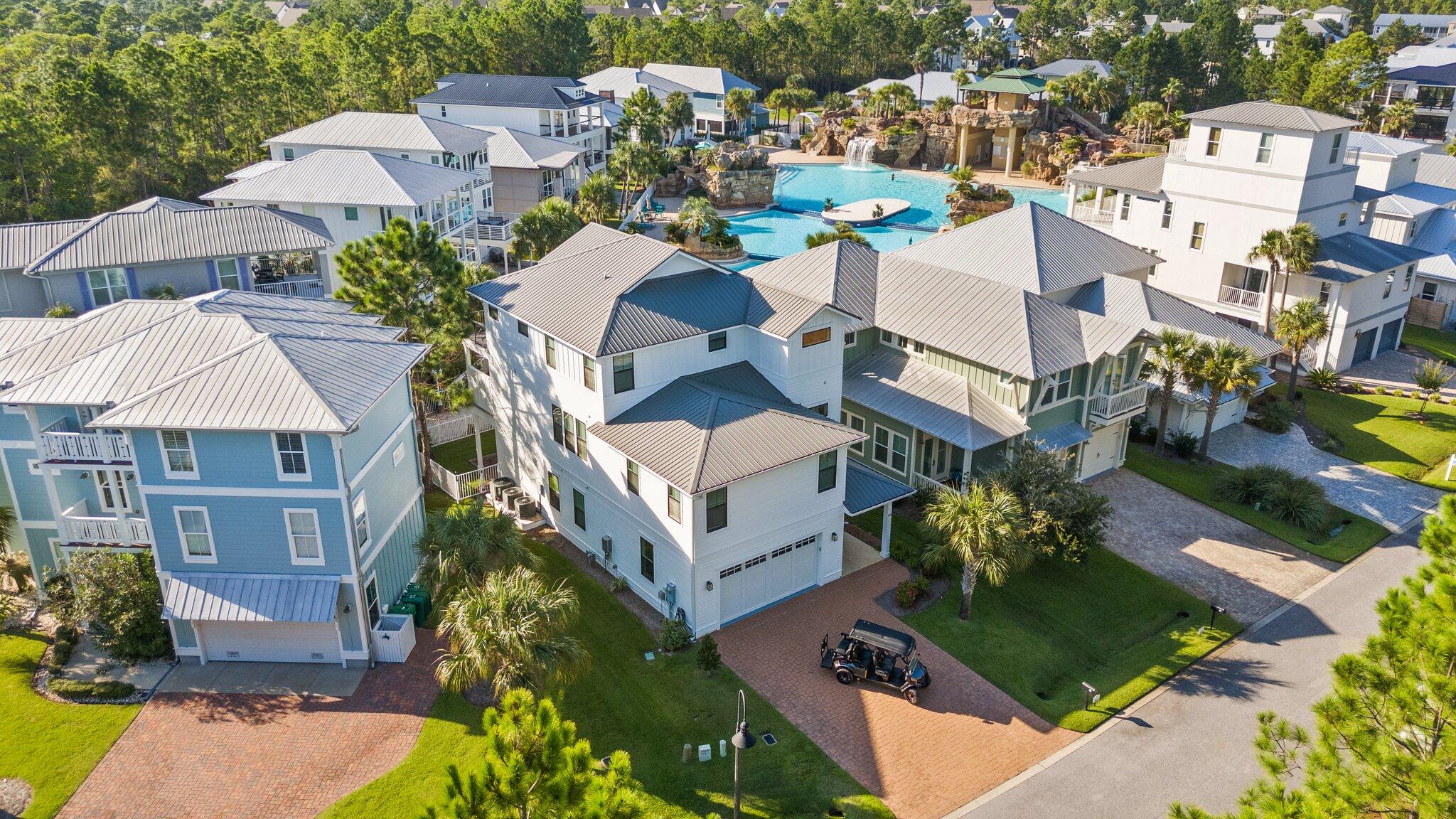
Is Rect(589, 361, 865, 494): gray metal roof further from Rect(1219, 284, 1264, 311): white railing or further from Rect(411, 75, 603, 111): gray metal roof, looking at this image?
Rect(411, 75, 603, 111): gray metal roof

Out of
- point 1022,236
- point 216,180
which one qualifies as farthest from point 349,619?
point 216,180

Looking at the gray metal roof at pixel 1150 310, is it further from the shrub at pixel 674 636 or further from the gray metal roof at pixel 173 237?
the gray metal roof at pixel 173 237

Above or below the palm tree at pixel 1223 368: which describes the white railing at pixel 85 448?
above

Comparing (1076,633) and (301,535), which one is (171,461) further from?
(1076,633)

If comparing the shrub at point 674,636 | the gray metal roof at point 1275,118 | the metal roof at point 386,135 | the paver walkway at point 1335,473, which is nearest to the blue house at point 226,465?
the shrub at point 674,636

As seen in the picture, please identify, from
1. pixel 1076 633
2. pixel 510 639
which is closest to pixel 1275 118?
pixel 1076 633

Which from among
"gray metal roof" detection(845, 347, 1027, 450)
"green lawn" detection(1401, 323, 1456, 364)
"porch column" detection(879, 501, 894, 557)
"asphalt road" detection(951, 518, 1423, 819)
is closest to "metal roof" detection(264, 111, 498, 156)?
"gray metal roof" detection(845, 347, 1027, 450)
